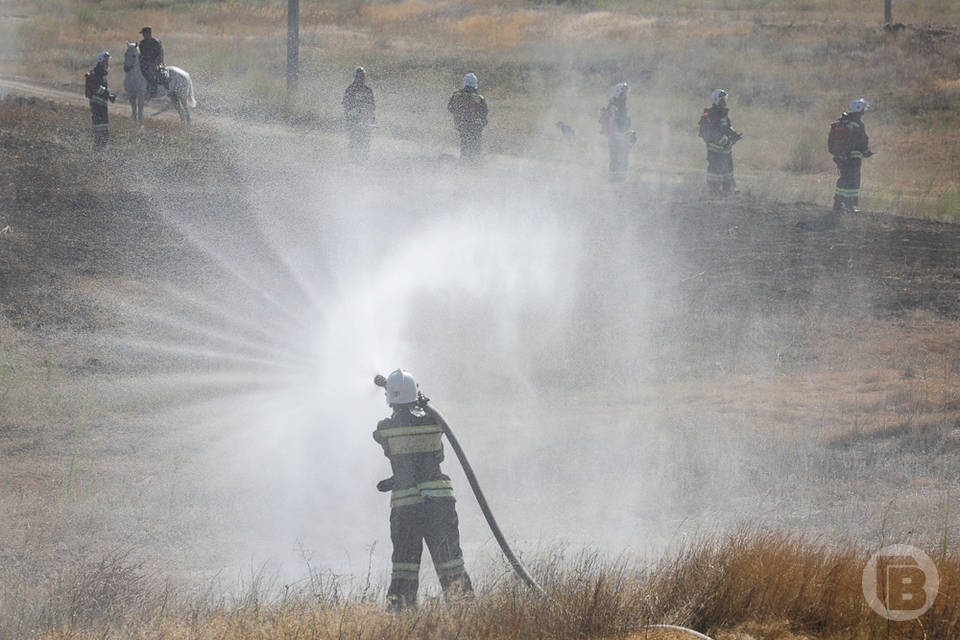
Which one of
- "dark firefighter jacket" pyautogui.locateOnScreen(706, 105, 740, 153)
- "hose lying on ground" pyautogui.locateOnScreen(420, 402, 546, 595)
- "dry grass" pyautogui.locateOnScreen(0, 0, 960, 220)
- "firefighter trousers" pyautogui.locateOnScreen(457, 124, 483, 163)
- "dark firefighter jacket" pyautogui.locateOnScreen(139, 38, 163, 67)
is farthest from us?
"dry grass" pyautogui.locateOnScreen(0, 0, 960, 220)

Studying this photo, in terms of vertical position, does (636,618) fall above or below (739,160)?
below

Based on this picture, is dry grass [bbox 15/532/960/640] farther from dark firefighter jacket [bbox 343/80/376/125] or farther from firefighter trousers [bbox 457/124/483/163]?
dark firefighter jacket [bbox 343/80/376/125]

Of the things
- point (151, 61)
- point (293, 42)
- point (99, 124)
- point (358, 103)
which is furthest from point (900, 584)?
point (293, 42)

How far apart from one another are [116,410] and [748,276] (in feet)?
30.2

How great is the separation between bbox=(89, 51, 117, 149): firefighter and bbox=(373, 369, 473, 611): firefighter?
12.9m

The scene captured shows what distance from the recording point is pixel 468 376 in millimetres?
13391

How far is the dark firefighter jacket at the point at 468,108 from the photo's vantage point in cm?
1853

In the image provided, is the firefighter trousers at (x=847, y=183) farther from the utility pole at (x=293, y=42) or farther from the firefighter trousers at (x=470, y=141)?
the utility pole at (x=293, y=42)

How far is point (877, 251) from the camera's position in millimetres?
16094

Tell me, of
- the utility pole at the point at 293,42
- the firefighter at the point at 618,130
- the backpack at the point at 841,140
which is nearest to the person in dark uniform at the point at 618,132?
the firefighter at the point at 618,130

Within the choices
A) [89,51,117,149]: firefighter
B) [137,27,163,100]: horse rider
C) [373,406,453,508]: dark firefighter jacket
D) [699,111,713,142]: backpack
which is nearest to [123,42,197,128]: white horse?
[137,27,163,100]: horse rider

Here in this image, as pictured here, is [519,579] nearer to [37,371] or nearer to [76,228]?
[37,371]

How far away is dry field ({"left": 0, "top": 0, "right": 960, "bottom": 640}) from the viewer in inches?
249

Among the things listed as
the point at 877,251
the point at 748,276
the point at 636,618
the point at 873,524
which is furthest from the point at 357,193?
the point at 636,618
